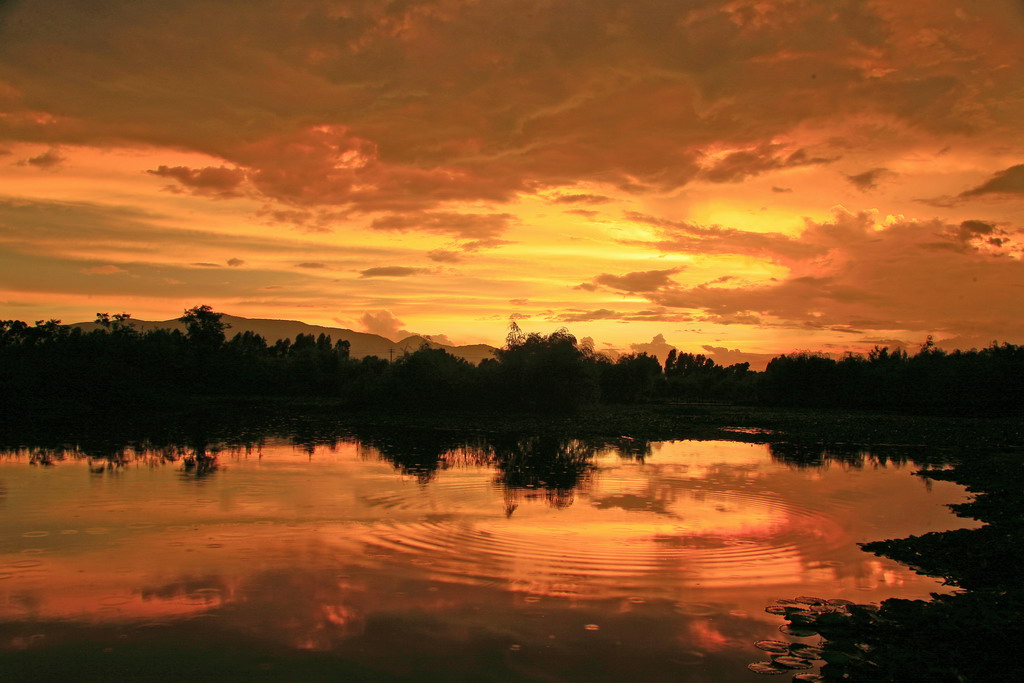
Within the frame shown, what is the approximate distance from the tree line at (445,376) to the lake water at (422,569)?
28527 mm

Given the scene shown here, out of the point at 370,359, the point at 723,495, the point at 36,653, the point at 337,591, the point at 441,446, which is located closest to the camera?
the point at 36,653

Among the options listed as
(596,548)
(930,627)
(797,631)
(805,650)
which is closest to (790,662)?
(805,650)

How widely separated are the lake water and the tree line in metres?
28.5

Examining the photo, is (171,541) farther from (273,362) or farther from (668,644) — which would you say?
(273,362)

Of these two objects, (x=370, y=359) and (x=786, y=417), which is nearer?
(x=786, y=417)

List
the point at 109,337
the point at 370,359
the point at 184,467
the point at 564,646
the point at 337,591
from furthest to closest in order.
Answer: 1. the point at 370,359
2. the point at 109,337
3. the point at 184,467
4. the point at 337,591
5. the point at 564,646

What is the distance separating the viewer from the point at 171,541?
10.4 meters

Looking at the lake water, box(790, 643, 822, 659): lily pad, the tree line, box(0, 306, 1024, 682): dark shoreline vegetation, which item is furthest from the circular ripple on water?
the tree line

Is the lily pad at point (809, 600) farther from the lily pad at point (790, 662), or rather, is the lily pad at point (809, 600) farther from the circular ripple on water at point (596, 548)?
the lily pad at point (790, 662)

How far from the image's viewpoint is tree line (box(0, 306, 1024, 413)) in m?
46.7

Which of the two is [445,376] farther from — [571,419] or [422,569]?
[422,569]

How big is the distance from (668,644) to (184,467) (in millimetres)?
15732

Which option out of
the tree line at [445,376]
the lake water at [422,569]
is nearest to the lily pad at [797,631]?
the lake water at [422,569]

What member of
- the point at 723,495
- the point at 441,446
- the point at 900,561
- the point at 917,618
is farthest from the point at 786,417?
the point at 917,618
